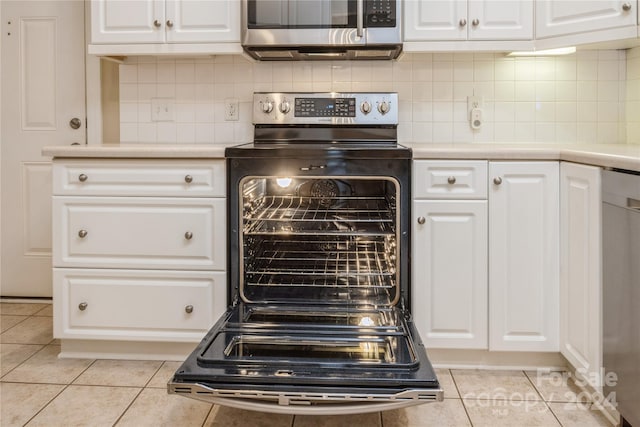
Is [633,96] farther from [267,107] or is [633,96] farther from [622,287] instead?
[267,107]

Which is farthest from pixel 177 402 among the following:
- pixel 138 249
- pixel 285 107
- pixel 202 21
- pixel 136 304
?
pixel 202 21

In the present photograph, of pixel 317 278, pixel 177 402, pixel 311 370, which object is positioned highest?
pixel 317 278

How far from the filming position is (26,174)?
10.4 ft

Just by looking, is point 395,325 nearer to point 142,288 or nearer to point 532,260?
point 532,260

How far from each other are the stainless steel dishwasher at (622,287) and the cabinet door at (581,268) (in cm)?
6

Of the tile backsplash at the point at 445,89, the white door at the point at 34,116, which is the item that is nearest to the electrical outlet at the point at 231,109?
the tile backsplash at the point at 445,89

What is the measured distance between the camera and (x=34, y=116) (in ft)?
10.3

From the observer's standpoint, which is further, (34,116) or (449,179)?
(34,116)

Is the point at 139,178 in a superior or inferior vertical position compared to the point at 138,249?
superior

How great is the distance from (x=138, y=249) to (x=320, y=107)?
39.7 inches

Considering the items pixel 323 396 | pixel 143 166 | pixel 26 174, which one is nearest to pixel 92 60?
pixel 26 174

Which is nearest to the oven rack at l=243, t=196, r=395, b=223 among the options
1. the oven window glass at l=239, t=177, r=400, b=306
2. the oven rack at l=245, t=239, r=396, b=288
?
the oven window glass at l=239, t=177, r=400, b=306

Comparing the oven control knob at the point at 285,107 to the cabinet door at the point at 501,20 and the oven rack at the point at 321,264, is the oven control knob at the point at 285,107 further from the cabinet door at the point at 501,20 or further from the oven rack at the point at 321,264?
the cabinet door at the point at 501,20

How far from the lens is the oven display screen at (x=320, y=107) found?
2578 mm
